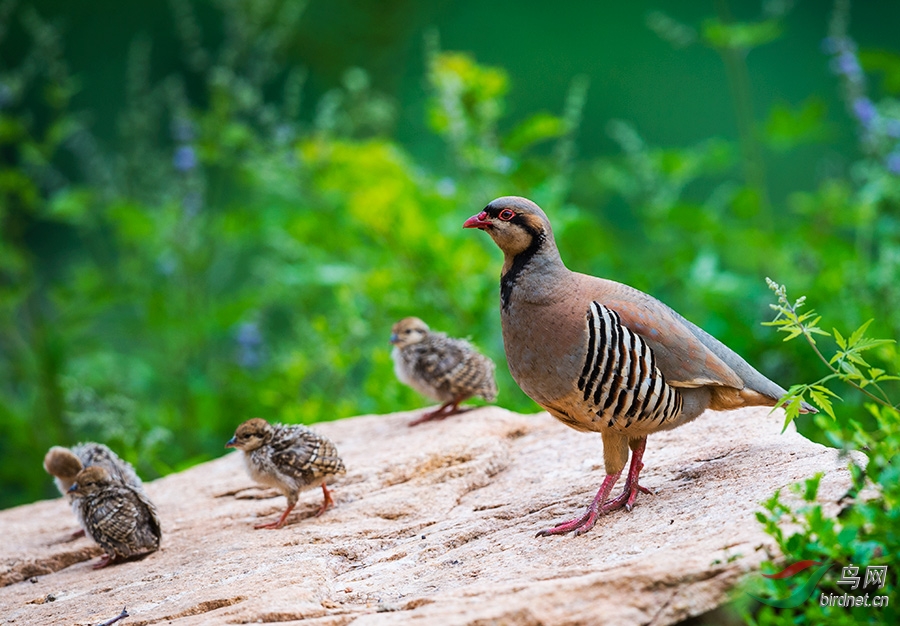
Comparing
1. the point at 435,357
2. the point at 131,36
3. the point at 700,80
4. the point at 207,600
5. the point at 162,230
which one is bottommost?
the point at 207,600

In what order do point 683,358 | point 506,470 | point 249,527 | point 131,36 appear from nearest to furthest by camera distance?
point 683,358 < point 249,527 < point 506,470 < point 131,36

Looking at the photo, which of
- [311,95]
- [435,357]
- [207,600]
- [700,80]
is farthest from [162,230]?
[700,80]

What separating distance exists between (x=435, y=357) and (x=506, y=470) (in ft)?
4.04

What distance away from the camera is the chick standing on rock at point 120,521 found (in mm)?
4543

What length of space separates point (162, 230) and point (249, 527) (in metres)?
4.96

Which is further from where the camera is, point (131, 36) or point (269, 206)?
point (131, 36)

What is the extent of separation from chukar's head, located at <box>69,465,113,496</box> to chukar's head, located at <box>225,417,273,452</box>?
26.0 inches

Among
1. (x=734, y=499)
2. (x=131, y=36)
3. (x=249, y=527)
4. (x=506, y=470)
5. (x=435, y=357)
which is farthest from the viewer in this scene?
(x=131, y=36)

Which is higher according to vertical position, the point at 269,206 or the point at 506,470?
the point at 269,206

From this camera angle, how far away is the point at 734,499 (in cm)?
357

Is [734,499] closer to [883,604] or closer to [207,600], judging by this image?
[883,604]

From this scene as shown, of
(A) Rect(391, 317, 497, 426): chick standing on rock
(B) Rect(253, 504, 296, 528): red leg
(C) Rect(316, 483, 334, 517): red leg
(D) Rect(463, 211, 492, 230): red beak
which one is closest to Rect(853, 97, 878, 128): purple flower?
(A) Rect(391, 317, 497, 426): chick standing on rock

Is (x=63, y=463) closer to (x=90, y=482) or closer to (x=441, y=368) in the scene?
(x=90, y=482)

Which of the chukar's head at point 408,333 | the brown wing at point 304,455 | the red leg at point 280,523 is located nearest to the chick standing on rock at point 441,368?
the chukar's head at point 408,333
